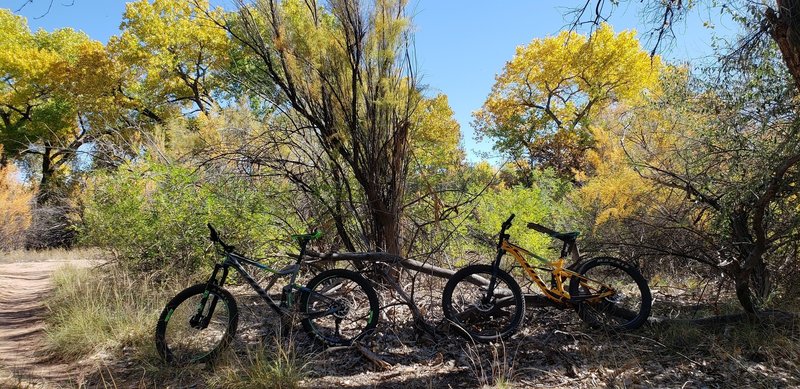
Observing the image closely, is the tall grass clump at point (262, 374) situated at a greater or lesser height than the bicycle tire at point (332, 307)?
lesser

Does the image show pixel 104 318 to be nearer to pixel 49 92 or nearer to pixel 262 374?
pixel 262 374

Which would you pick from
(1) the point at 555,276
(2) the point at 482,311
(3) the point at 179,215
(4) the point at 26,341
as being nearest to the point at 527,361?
(2) the point at 482,311

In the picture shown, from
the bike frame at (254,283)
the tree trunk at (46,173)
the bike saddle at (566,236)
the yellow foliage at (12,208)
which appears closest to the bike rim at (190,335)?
the bike frame at (254,283)

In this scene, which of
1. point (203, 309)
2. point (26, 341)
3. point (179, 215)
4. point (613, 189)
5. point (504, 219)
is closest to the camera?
point (203, 309)

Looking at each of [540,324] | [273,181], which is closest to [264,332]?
[273,181]

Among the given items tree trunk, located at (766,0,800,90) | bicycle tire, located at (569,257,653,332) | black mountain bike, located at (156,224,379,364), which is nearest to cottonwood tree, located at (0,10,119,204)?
black mountain bike, located at (156,224,379,364)

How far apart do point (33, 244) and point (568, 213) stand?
2173cm

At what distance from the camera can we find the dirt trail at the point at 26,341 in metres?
3.96

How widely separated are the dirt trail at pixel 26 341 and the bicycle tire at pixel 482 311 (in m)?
3.13

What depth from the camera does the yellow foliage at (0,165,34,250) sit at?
16.3 m

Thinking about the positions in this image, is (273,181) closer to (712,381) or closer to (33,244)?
(712,381)

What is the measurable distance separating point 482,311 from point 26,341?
496cm

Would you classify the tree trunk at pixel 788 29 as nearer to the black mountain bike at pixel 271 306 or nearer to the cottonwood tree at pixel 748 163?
the cottonwood tree at pixel 748 163

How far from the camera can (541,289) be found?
4.37 meters
